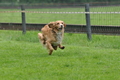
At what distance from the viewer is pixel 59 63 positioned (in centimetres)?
809

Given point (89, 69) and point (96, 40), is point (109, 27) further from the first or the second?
point (89, 69)

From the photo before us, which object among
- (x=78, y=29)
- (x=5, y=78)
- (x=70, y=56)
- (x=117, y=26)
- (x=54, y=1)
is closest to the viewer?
(x=5, y=78)

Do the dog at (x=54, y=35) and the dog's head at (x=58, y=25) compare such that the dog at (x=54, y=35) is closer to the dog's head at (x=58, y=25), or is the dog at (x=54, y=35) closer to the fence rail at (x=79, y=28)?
the dog's head at (x=58, y=25)

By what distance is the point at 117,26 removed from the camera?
13.6m

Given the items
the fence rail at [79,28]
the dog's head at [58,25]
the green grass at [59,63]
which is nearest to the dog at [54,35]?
the dog's head at [58,25]

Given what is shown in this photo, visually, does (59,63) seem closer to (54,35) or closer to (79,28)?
(54,35)

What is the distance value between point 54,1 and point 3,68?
3553 centimetres

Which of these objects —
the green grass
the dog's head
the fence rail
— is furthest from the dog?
the fence rail

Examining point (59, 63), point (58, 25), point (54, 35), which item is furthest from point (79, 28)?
point (59, 63)

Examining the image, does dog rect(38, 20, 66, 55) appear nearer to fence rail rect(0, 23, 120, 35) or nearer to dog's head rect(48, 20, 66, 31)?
dog's head rect(48, 20, 66, 31)

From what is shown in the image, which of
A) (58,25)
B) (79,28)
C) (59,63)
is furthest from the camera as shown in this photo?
(79,28)

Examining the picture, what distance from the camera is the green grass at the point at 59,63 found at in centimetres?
683

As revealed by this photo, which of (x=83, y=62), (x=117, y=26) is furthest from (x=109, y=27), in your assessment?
(x=83, y=62)

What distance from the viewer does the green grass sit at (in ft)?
22.4
